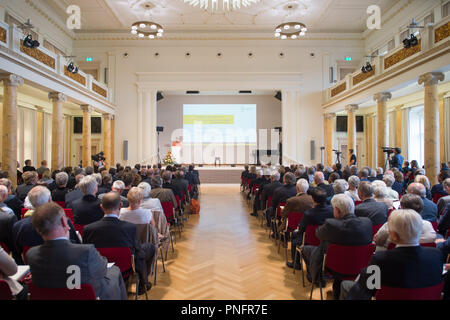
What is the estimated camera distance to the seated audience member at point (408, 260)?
168 centimetres

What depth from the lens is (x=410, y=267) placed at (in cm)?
168

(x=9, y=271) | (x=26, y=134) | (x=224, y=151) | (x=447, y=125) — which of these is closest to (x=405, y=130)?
(x=447, y=125)

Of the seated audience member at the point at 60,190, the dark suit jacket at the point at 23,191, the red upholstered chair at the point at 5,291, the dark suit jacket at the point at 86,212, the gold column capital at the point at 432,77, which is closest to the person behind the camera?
the red upholstered chair at the point at 5,291

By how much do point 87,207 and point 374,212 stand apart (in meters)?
3.14

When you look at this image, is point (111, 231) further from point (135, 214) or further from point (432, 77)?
point (432, 77)

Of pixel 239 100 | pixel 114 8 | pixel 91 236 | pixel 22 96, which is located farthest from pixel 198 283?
pixel 239 100

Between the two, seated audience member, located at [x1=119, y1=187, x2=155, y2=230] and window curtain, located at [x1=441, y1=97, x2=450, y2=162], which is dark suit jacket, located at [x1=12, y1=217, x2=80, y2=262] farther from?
window curtain, located at [x1=441, y1=97, x2=450, y2=162]

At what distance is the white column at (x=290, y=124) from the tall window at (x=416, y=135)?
16.9ft

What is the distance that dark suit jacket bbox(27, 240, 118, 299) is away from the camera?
5.41ft

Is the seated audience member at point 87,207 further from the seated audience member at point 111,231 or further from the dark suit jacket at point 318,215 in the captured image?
the dark suit jacket at point 318,215

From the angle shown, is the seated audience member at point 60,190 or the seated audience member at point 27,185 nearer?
the seated audience member at point 60,190

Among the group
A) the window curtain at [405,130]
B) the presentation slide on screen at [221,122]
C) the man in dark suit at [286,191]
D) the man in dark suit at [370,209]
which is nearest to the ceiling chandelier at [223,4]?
the presentation slide on screen at [221,122]

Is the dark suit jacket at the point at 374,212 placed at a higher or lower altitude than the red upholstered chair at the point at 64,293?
higher
